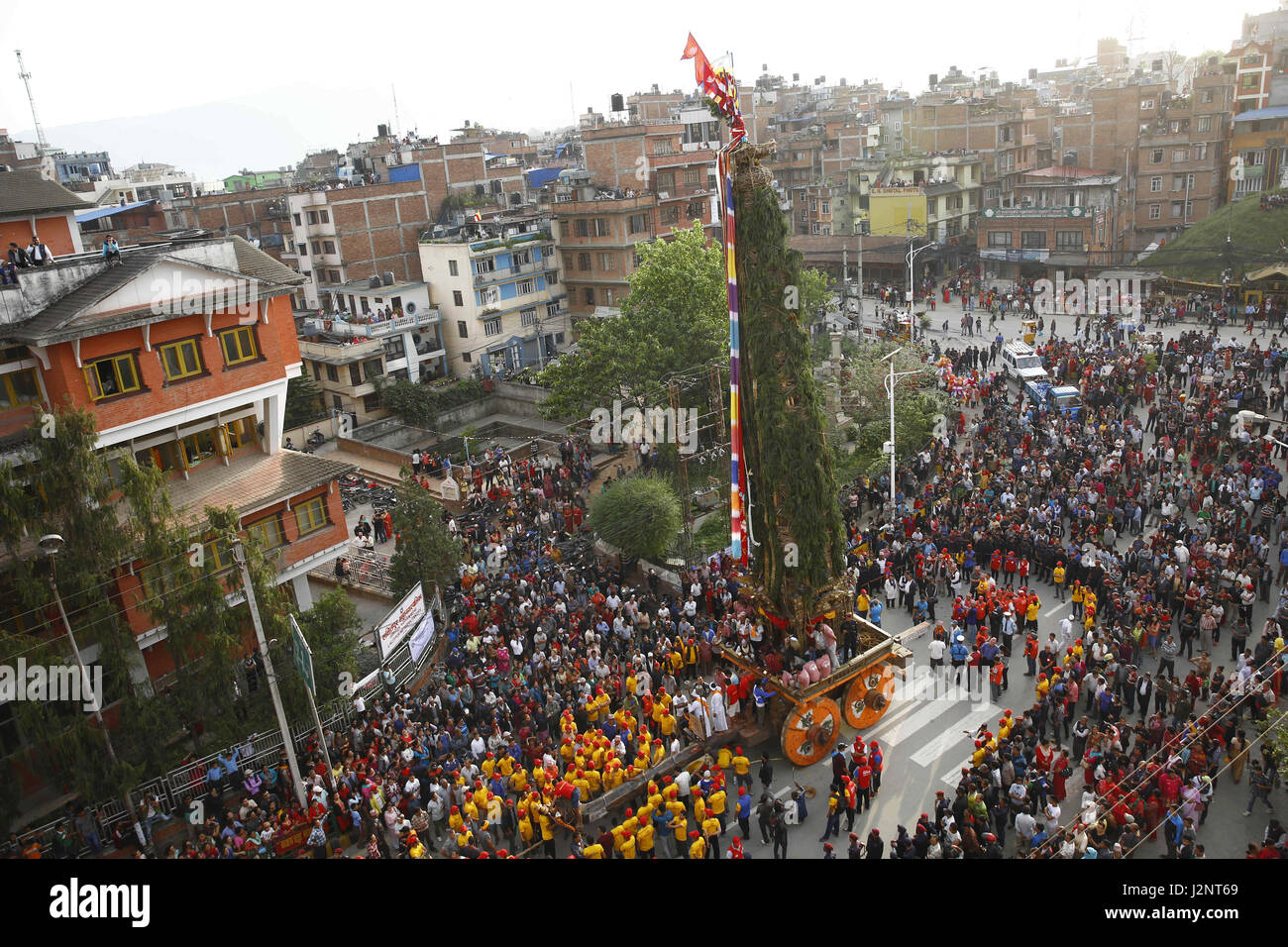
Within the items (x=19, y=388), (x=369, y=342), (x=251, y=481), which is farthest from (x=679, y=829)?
(x=369, y=342)

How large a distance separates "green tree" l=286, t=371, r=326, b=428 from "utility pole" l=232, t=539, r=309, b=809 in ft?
88.2

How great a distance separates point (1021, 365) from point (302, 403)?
3266 centimetres

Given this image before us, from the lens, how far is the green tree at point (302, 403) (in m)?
42.7

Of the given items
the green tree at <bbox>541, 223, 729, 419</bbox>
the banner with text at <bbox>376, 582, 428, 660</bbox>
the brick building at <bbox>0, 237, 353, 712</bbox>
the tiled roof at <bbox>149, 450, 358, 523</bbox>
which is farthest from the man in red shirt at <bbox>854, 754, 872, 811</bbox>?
the green tree at <bbox>541, 223, 729, 419</bbox>

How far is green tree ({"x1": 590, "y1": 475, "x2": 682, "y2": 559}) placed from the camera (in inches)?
1044

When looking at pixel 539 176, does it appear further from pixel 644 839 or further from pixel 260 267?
pixel 644 839

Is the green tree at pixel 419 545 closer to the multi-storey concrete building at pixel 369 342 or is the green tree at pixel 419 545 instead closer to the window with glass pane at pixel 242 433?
the window with glass pane at pixel 242 433

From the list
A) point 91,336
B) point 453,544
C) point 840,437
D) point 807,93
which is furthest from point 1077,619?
point 807,93

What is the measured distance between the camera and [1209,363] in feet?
115

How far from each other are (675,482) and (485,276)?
72.6 feet

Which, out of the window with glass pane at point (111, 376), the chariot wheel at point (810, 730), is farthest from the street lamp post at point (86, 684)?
the chariot wheel at point (810, 730)

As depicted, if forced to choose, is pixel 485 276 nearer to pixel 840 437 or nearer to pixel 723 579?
pixel 840 437

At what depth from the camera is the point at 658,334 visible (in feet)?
112

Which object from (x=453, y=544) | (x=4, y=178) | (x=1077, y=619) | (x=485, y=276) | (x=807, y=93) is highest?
(x=807, y=93)
